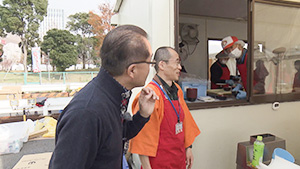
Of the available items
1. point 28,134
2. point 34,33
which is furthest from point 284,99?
point 34,33

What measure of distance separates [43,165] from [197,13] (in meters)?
5.24

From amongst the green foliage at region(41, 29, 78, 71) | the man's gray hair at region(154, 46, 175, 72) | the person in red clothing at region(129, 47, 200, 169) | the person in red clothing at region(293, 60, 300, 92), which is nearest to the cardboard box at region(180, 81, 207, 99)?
the person in red clothing at region(129, 47, 200, 169)

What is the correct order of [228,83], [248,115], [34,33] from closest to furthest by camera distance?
[248,115] < [228,83] < [34,33]

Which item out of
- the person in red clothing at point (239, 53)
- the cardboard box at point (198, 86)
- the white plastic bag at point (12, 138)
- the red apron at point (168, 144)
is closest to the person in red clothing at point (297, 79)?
the person in red clothing at point (239, 53)

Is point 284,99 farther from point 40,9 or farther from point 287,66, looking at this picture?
point 40,9

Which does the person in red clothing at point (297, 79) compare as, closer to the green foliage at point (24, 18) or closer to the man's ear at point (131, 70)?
the man's ear at point (131, 70)

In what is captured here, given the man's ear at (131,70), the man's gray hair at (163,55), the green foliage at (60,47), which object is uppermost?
the green foliage at (60,47)

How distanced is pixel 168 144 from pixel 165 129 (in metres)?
0.13

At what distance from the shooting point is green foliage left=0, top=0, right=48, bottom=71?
1333cm

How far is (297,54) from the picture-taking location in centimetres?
277

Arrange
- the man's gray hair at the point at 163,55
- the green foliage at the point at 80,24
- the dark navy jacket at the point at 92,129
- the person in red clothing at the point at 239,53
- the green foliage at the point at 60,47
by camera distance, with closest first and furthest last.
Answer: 1. the dark navy jacket at the point at 92,129
2. the man's gray hair at the point at 163,55
3. the person in red clothing at the point at 239,53
4. the green foliage at the point at 60,47
5. the green foliage at the point at 80,24

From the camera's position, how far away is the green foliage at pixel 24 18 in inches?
525

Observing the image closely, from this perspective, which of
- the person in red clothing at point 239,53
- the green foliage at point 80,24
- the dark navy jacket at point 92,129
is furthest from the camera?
the green foliage at point 80,24

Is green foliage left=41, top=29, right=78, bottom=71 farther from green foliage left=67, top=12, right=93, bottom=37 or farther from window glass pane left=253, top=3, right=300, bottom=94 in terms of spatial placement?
window glass pane left=253, top=3, right=300, bottom=94
